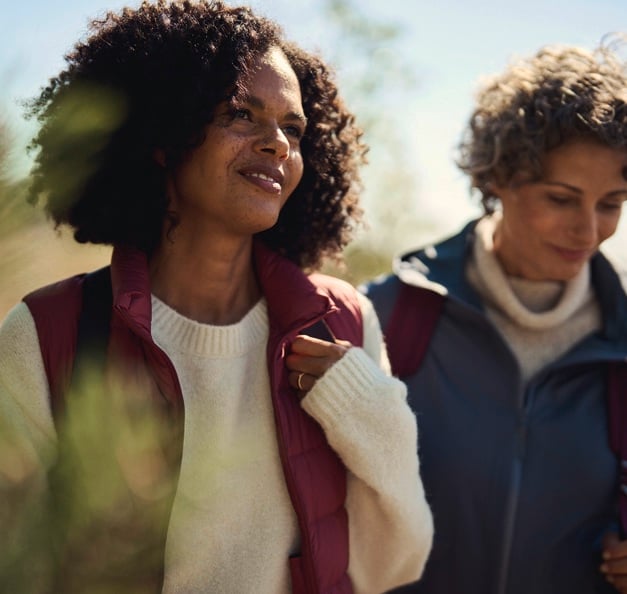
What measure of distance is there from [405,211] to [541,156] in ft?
11.3

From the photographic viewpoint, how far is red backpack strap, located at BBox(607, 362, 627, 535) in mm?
2384

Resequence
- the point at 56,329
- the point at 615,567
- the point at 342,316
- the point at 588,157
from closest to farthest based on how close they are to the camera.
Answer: the point at 56,329 → the point at 342,316 → the point at 615,567 → the point at 588,157

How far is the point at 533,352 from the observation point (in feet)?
8.61

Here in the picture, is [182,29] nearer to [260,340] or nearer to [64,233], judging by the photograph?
[64,233]

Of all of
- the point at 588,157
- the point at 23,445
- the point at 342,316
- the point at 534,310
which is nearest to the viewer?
the point at 23,445

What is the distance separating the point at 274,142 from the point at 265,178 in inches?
3.4

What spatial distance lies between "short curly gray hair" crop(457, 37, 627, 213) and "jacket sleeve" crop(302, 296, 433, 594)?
109 cm

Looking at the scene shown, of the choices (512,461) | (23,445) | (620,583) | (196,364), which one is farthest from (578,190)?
(23,445)

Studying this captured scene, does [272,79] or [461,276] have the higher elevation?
[272,79]

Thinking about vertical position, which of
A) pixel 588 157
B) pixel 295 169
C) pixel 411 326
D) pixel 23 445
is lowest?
pixel 23 445

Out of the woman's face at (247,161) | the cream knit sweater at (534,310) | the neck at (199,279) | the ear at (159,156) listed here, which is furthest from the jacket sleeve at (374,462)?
the cream knit sweater at (534,310)

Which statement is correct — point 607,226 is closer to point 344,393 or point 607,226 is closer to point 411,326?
point 411,326

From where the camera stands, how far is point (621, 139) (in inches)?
99.2

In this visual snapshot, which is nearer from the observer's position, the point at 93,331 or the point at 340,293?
the point at 93,331
